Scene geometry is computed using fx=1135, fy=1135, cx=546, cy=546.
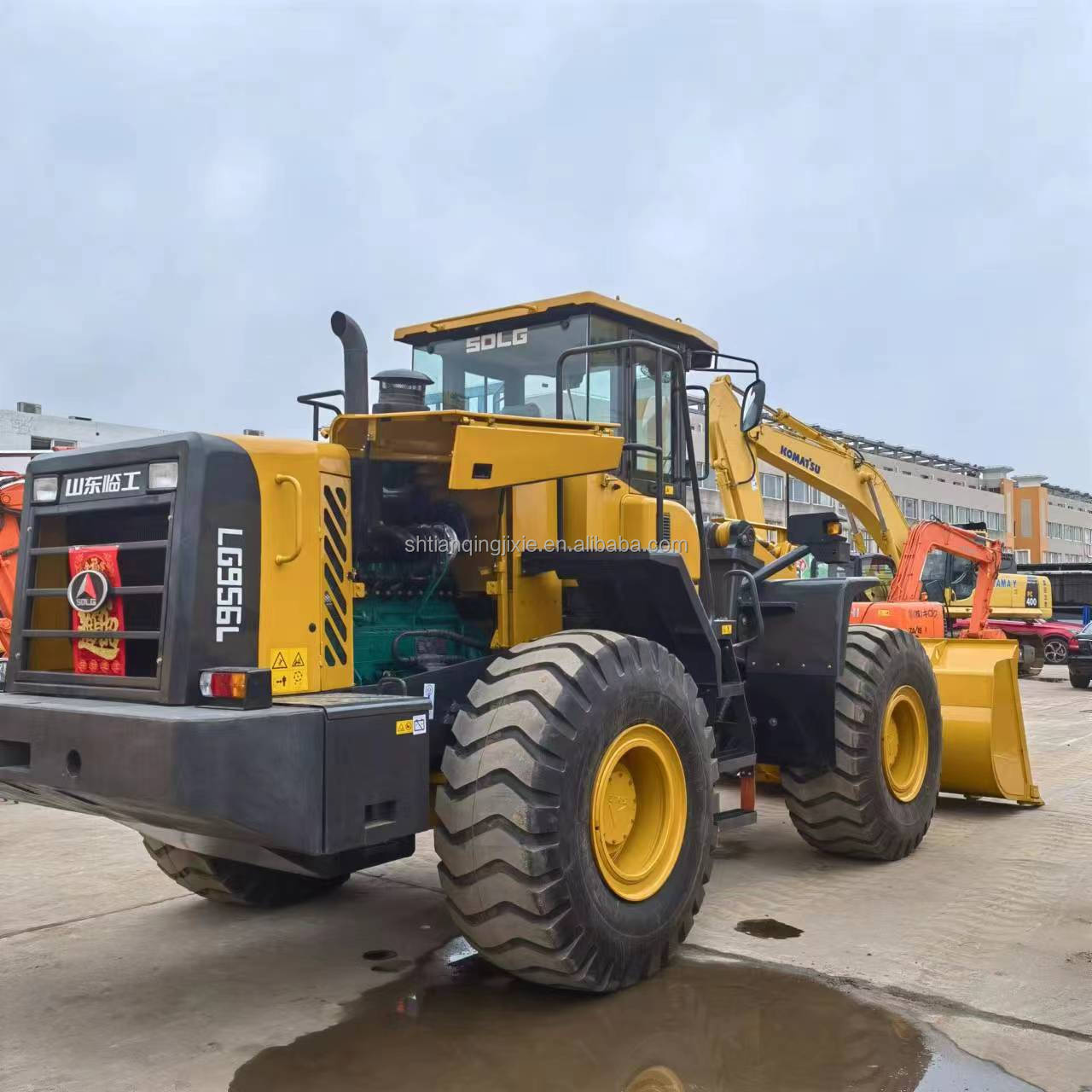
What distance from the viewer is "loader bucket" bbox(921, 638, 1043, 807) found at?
8.30 m

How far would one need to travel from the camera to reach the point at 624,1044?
13.3ft

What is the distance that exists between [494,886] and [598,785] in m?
0.59

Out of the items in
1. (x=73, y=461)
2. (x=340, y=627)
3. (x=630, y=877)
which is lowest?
(x=630, y=877)

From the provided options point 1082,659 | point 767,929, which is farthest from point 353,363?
point 1082,659

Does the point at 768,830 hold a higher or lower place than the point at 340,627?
lower

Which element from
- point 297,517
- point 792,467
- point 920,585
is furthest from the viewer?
point 920,585

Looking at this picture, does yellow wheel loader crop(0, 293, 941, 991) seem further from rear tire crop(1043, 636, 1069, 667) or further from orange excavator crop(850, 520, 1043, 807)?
rear tire crop(1043, 636, 1069, 667)

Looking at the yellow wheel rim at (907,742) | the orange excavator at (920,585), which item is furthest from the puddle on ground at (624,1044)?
the orange excavator at (920,585)

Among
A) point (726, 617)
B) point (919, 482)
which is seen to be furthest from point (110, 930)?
point (919, 482)

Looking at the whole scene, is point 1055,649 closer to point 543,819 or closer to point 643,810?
point 643,810

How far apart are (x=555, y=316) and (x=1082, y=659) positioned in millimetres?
18244

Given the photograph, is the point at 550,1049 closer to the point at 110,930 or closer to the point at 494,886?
the point at 494,886

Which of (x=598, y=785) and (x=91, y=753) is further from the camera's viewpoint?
(x=598, y=785)

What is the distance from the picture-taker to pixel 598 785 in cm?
448
